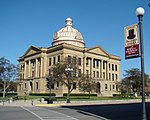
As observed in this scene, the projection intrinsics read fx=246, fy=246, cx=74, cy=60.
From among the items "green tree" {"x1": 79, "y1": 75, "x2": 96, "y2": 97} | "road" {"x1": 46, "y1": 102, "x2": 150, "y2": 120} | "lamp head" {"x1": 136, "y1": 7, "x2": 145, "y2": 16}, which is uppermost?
"lamp head" {"x1": 136, "y1": 7, "x2": 145, "y2": 16}

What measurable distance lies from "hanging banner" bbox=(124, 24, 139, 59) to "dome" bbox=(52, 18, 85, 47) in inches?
3223

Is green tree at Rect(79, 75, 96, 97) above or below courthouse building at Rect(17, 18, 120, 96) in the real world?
below

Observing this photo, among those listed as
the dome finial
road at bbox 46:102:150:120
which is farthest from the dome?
road at bbox 46:102:150:120

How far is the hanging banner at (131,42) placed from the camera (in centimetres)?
1197

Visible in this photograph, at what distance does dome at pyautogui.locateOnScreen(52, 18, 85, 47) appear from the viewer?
312 feet

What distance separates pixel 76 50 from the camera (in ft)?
286

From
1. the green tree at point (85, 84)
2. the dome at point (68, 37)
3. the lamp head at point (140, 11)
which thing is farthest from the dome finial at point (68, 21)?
the lamp head at point (140, 11)

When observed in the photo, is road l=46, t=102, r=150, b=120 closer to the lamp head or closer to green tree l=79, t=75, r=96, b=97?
the lamp head

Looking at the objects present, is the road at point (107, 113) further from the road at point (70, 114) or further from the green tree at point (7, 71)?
the green tree at point (7, 71)

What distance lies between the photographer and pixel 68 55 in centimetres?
8369

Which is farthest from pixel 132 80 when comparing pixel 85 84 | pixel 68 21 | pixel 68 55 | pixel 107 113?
pixel 107 113

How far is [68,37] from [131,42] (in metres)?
84.1

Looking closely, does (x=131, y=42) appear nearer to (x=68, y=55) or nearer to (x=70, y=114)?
(x=70, y=114)

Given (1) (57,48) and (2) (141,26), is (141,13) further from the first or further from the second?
(1) (57,48)
